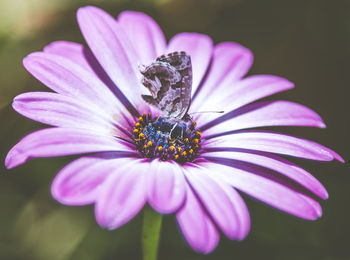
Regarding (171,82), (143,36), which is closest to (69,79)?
(171,82)

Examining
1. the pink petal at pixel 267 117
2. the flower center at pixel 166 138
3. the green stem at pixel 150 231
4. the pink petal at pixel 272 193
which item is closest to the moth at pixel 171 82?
the flower center at pixel 166 138

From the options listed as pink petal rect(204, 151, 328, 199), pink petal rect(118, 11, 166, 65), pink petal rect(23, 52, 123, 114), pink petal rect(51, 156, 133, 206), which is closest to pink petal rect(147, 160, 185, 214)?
pink petal rect(51, 156, 133, 206)

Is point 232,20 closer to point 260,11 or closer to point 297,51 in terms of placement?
point 260,11

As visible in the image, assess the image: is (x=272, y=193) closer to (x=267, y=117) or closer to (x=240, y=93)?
(x=267, y=117)

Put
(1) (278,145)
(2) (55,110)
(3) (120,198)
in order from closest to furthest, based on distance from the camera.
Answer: (3) (120,198)
(2) (55,110)
(1) (278,145)

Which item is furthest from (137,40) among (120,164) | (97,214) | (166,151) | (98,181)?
(97,214)

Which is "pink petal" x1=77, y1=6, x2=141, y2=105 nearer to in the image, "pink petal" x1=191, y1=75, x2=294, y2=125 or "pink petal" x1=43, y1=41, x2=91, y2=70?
"pink petal" x1=43, y1=41, x2=91, y2=70

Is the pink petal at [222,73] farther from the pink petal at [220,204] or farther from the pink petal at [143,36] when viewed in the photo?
the pink petal at [220,204]
